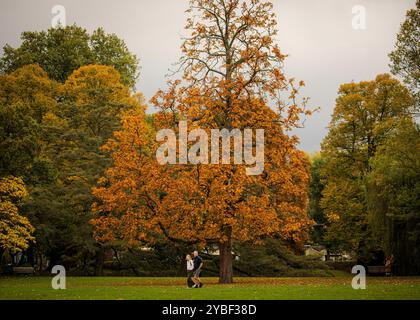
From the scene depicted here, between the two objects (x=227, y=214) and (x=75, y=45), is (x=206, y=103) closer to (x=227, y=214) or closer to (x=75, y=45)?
(x=227, y=214)

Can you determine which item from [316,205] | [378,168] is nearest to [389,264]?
[378,168]

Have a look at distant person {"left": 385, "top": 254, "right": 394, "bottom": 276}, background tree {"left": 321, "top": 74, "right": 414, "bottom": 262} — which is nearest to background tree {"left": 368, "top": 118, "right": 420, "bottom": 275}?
distant person {"left": 385, "top": 254, "right": 394, "bottom": 276}

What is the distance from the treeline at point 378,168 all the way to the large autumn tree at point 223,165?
510cm

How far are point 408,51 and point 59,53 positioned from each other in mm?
36037

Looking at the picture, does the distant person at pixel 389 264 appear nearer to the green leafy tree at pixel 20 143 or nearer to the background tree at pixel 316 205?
the green leafy tree at pixel 20 143

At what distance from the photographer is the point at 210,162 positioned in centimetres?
3281

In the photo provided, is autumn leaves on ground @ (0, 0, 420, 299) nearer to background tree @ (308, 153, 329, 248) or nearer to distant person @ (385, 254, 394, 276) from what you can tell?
distant person @ (385, 254, 394, 276)

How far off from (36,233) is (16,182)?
6601mm

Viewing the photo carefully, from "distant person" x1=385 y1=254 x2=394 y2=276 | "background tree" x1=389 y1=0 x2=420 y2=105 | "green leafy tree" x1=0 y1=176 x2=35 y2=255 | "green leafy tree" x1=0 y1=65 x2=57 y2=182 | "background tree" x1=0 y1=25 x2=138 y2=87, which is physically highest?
"background tree" x1=0 y1=25 x2=138 y2=87

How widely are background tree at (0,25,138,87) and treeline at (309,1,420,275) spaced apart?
23.1 meters

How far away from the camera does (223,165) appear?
3241cm

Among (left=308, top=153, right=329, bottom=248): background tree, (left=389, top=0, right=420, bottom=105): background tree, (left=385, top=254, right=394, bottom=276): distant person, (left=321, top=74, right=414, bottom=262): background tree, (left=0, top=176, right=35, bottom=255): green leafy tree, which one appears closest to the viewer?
(left=0, top=176, right=35, bottom=255): green leafy tree

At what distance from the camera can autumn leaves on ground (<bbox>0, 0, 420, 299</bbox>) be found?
3309 cm
